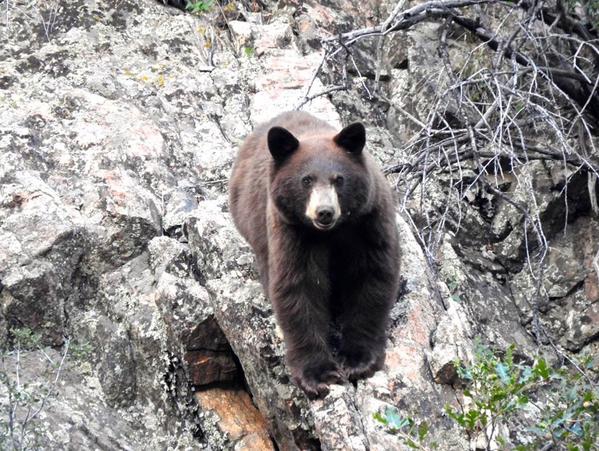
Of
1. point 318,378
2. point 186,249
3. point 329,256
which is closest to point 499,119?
point 329,256

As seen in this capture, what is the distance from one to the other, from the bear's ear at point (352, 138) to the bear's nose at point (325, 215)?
0.59 meters

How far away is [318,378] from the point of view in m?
5.02

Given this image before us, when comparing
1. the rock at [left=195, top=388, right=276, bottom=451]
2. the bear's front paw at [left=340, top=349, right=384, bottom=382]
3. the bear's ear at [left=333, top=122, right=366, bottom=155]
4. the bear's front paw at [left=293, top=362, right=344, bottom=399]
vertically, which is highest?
the bear's ear at [left=333, top=122, right=366, bottom=155]

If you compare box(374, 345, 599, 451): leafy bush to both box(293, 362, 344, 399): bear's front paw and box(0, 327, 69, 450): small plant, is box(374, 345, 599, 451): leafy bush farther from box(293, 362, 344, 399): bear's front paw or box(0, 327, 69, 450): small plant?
box(0, 327, 69, 450): small plant

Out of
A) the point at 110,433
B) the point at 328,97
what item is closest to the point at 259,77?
the point at 328,97

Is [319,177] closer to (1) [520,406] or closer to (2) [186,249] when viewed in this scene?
(1) [520,406]

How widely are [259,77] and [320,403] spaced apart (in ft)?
15.1

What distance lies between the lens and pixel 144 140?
777 centimetres

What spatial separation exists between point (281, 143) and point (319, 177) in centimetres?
36

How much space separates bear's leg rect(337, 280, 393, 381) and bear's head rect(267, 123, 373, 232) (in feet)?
1.56

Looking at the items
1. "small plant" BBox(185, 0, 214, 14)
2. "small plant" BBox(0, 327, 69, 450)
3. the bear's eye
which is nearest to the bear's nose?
the bear's eye

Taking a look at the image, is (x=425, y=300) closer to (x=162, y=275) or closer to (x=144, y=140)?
(x=162, y=275)

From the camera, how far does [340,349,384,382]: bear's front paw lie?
5.06m

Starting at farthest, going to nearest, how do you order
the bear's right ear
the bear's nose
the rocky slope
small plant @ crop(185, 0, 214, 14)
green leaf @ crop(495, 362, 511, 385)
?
small plant @ crop(185, 0, 214, 14)
the rocky slope
the bear's right ear
the bear's nose
green leaf @ crop(495, 362, 511, 385)
